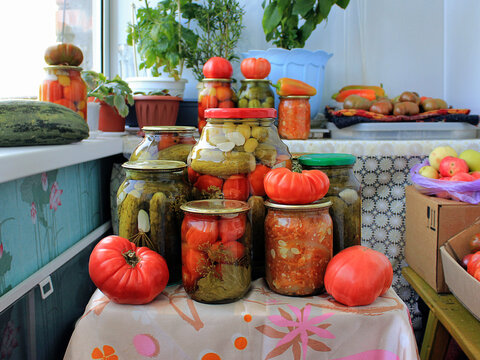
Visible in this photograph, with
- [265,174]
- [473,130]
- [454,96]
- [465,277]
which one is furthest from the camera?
[454,96]

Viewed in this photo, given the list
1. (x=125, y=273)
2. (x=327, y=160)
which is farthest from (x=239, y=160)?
(x=125, y=273)

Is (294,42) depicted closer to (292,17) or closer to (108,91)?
(292,17)

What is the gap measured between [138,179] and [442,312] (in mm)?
845

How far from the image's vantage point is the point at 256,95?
4.36 feet

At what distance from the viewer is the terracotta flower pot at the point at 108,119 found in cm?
140

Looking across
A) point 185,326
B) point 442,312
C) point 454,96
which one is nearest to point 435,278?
point 442,312

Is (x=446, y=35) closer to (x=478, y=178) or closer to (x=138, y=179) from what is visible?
(x=478, y=178)

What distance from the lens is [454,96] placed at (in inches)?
74.5

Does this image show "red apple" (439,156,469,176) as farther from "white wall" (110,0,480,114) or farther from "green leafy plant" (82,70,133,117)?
"green leafy plant" (82,70,133,117)

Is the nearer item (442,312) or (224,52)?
(442,312)

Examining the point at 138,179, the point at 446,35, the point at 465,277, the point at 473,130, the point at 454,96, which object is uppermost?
the point at 446,35

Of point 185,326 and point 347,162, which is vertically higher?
point 347,162

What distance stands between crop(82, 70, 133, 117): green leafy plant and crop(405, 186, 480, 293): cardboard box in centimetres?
90

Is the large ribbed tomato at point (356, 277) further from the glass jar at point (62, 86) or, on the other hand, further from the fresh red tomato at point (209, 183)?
the glass jar at point (62, 86)
